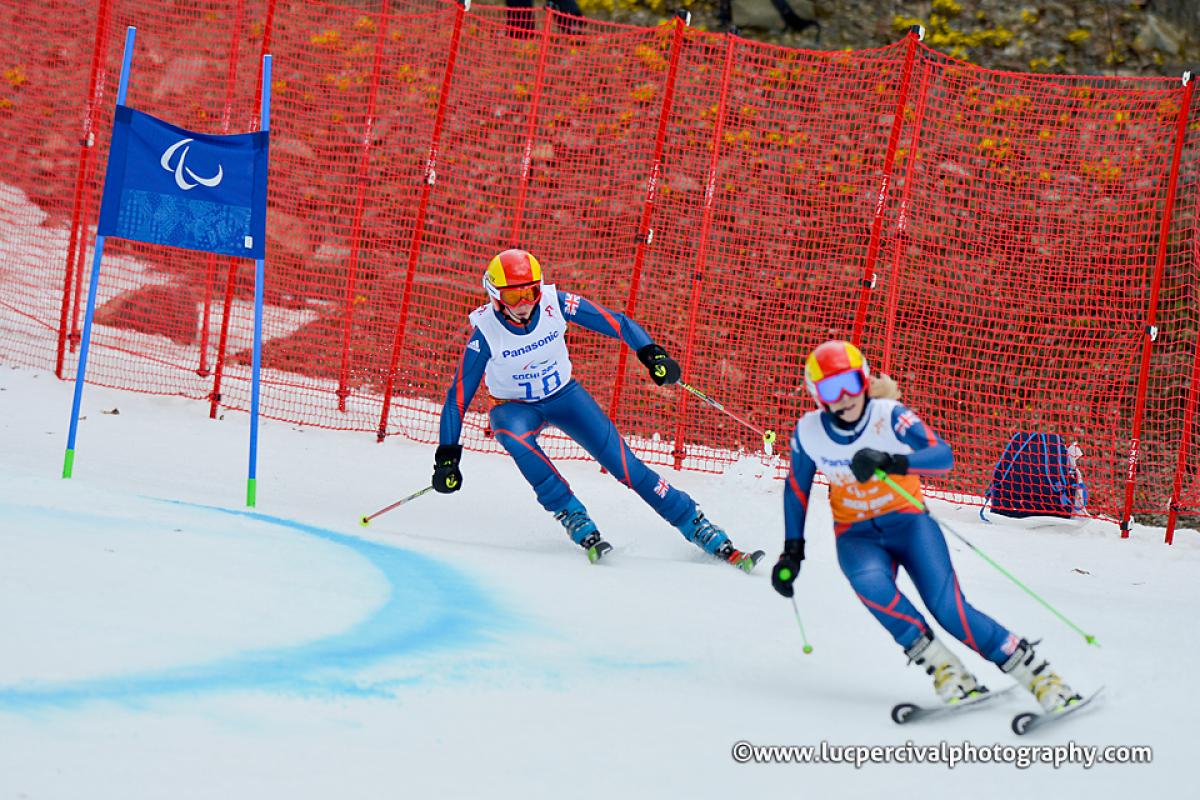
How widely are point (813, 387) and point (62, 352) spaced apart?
768cm

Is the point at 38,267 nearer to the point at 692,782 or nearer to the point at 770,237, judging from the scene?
the point at 770,237

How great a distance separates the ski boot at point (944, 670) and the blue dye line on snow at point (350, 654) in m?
1.68

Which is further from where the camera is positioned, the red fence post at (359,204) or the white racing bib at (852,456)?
the red fence post at (359,204)

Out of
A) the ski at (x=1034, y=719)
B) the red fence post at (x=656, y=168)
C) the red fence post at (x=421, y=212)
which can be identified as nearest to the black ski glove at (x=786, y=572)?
the ski at (x=1034, y=719)

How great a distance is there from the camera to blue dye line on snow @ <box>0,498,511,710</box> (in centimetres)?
370

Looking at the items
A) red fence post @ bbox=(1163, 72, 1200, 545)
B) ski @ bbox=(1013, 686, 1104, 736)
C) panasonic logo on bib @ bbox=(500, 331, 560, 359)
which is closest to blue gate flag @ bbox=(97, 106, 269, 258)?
panasonic logo on bib @ bbox=(500, 331, 560, 359)

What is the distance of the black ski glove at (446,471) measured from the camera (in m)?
6.63

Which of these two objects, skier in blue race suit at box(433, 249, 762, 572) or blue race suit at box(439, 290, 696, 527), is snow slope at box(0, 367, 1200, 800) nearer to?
skier in blue race suit at box(433, 249, 762, 572)

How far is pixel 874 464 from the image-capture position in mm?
4387

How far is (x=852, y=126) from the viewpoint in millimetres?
14617

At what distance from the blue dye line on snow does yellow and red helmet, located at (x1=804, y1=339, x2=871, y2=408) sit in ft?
5.40

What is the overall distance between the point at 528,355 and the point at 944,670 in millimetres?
3248

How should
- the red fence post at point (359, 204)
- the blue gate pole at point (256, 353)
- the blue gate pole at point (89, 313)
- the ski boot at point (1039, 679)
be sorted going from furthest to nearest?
the red fence post at point (359, 204), the blue gate pole at point (256, 353), the blue gate pole at point (89, 313), the ski boot at point (1039, 679)

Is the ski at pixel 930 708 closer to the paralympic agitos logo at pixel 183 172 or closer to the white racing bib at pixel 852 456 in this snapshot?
the white racing bib at pixel 852 456
